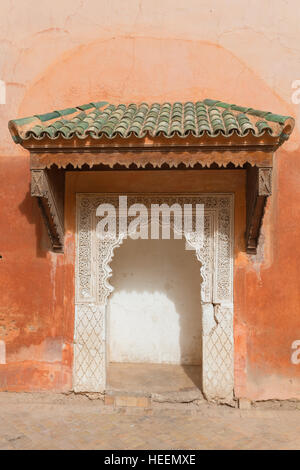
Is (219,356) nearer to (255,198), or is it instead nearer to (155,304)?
(255,198)

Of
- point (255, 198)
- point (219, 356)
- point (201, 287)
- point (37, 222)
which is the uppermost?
point (255, 198)

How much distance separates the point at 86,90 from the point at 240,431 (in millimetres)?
4063

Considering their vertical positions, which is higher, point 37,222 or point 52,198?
point 52,198

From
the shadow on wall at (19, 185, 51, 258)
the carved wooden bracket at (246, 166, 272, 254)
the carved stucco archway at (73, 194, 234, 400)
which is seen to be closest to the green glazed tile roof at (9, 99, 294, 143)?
the carved wooden bracket at (246, 166, 272, 254)

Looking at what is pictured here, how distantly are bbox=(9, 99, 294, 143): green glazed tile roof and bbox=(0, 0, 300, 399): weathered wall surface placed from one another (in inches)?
21.9

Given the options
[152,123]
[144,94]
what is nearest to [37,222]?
[152,123]

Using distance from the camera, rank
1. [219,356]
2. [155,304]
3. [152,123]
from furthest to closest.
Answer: [155,304] → [219,356] → [152,123]

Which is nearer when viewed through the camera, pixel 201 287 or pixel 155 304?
pixel 201 287

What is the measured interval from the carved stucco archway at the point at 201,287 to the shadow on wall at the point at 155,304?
5.19ft

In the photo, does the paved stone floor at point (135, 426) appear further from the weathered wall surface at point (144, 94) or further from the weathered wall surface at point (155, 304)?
the weathered wall surface at point (155, 304)

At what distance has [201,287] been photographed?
15.3ft

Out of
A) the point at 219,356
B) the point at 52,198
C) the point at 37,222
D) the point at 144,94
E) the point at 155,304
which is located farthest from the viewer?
the point at 155,304

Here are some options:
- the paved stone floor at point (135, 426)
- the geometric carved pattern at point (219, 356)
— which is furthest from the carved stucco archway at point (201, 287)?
the paved stone floor at point (135, 426)

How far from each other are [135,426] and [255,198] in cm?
250
